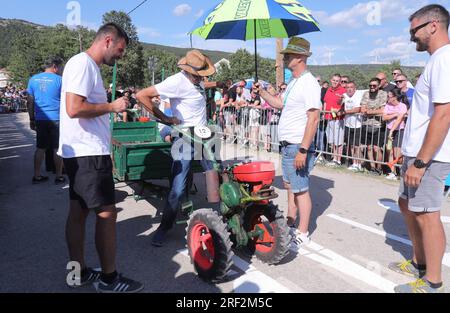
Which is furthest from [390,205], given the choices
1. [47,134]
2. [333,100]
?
[47,134]

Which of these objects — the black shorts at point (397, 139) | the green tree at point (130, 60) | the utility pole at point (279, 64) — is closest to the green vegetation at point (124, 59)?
the green tree at point (130, 60)

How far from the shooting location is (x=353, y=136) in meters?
8.52

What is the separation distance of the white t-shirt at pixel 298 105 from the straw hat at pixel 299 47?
218 millimetres

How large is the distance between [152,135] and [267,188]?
355cm

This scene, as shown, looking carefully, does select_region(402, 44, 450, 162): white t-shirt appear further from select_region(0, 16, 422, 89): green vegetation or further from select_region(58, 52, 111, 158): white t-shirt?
select_region(0, 16, 422, 89): green vegetation

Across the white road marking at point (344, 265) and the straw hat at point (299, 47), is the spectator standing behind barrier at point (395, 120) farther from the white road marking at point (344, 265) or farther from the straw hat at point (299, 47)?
the straw hat at point (299, 47)

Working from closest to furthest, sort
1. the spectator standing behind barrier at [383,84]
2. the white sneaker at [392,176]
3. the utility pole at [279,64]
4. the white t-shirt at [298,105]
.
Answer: the white t-shirt at [298,105], the white sneaker at [392,176], the spectator standing behind barrier at [383,84], the utility pole at [279,64]

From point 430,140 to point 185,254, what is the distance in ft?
8.02

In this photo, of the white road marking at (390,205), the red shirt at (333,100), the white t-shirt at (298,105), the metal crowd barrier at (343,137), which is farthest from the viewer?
the red shirt at (333,100)

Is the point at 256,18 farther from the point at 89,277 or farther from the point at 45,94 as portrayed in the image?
the point at 45,94

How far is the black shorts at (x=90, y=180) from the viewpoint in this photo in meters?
2.88

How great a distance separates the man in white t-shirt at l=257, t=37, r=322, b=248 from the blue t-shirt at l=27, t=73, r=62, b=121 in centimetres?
436

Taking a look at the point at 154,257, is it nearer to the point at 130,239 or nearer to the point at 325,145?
the point at 130,239
